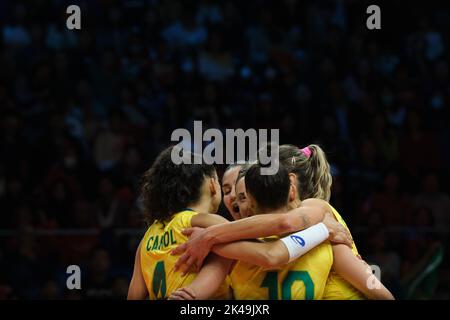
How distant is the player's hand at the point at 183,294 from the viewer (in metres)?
3.61

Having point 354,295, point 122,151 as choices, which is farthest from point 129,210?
point 354,295

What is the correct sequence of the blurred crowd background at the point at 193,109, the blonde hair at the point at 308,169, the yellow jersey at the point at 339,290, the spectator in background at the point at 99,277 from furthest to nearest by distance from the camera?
the blurred crowd background at the point at 193,109
the spectator in background at the point at 99,277
the blonde hair at the point at 308,169
the yellow jersey at the point at 339,290

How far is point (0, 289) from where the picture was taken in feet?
22.5

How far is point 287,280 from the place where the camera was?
3.72 meters

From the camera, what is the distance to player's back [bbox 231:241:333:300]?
12.2 ft

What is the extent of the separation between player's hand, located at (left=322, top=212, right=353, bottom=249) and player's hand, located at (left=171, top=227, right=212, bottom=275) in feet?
1.86

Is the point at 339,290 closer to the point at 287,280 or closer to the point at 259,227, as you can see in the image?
the point at 287,280

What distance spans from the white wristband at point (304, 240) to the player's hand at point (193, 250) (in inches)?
13.7

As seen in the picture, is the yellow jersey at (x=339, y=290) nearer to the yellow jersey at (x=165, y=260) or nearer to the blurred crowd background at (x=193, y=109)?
the yellow jersey at (x=165, y=260)

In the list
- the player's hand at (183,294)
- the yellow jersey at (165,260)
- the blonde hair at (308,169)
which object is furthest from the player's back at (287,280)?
the blonde hair at (308,169)

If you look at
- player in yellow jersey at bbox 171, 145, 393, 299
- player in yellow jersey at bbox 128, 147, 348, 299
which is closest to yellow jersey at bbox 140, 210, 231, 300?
player in yellow jersey at bbox 128, 147, 348, 299

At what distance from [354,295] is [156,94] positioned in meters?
6.05
